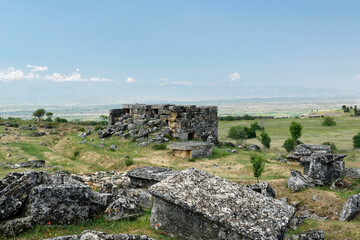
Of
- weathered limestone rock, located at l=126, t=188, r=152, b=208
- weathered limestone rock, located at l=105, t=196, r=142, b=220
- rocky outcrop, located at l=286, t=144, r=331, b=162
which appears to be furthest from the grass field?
weathered limestone rock, located at l=126, t=188, r=152, b=208

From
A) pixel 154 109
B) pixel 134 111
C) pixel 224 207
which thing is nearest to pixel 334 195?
pixel 224 207

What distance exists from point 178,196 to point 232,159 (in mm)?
16900

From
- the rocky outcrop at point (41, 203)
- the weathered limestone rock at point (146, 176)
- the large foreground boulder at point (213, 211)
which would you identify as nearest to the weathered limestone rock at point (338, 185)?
the weathered limestone rock at point (146, 176)

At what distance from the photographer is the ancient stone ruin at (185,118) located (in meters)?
25.8

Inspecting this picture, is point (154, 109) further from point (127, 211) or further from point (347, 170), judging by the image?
point (127, 211)

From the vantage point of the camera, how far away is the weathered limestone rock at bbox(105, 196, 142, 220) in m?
6.15

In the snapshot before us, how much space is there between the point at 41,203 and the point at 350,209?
9.29 metres

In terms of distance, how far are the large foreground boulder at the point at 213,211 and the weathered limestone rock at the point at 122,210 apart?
0.74 m

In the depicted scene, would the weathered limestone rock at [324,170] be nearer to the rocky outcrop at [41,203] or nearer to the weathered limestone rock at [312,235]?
the weathered limestone rock at [312,235]

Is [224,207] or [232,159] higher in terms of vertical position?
[224,207]

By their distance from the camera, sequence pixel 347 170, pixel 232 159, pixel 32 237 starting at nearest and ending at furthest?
1. pixel 32 237
2. pixel 347 170
3. pixel 232 159

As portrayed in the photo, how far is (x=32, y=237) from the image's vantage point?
5117 mm

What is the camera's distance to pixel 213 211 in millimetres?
5086

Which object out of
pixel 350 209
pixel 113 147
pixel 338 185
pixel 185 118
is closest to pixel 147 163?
pixel 113 147
